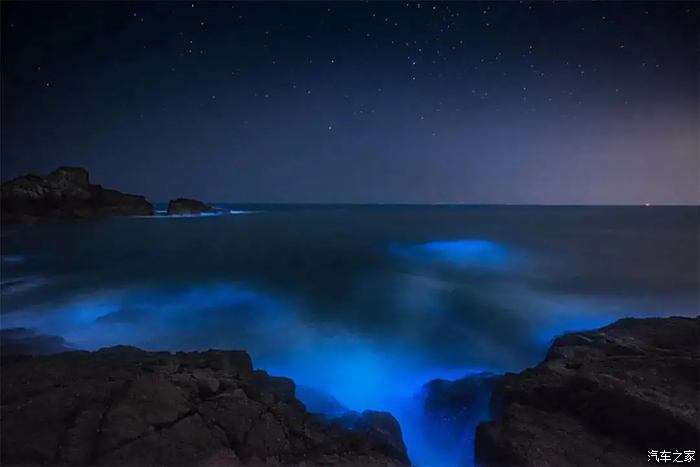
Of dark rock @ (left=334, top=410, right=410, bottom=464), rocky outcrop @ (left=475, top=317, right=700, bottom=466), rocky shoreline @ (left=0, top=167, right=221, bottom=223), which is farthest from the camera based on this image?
rocky shoreline @ (left=0, top=167, right=221, bottom=223)

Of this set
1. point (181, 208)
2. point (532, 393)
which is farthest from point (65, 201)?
point (532, 393)

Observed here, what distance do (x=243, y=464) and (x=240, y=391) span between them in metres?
0.71

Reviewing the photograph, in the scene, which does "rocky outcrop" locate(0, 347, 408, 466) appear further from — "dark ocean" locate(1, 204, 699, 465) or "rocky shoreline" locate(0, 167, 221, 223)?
"rocky shoreline" locate(0, 167, 221, 223)

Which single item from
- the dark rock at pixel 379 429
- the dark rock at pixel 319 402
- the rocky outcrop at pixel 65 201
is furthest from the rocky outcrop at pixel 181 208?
the dark rock at pixel 379 429

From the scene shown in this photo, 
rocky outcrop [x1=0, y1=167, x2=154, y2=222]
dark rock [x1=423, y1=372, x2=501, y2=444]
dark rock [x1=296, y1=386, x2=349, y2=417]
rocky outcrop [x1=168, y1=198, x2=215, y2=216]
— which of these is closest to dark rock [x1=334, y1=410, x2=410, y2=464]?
dark rock [x1=296, y1=386, x2=349, y2=417]

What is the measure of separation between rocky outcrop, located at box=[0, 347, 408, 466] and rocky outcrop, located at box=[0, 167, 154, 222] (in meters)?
7.71

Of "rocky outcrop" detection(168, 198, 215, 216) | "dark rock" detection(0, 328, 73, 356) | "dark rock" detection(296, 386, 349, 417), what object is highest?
"rocky outcrop" detection(168, 198, 215, 216)

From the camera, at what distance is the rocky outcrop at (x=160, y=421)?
2354mm

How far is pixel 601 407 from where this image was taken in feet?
9.27

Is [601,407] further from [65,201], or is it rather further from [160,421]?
[65,201]

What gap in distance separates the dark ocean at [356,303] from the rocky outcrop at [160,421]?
998mm

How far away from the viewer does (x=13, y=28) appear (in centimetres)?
418

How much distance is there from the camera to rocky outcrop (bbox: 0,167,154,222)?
9.51 metres

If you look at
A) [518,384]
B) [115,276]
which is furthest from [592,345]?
[115,276]
